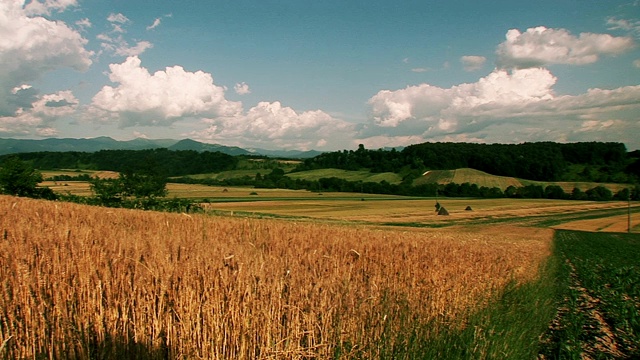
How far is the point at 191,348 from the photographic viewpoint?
320cm

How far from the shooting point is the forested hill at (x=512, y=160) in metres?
126

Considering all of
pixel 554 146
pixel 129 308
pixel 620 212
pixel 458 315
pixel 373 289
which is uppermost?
pixel 554 146

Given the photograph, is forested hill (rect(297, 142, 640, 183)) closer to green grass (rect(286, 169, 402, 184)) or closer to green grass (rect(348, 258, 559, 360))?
green grass (rect(286, 169, 402, 184))

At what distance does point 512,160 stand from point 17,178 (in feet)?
434

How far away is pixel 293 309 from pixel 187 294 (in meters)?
1.04

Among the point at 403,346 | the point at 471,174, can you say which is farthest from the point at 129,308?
the point at 471,174

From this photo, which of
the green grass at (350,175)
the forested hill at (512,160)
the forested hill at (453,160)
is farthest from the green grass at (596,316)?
the forested hill at (512,160)

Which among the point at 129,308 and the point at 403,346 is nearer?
the point at 129,308

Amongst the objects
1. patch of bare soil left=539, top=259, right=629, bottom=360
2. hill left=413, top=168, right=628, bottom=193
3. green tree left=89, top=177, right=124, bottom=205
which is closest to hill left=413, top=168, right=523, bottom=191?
hill left=413, top=168, right=628, bottom=193

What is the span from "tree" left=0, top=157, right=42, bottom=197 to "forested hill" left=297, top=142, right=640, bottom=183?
333 feet

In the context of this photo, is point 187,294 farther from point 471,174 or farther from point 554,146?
point 554,146

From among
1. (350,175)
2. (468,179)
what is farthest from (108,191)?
(468,179)

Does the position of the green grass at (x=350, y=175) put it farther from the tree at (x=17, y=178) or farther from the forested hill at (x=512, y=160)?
the tree at (x=17, y=178)

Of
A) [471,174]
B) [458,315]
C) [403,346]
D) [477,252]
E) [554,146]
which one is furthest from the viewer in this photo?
[554,146]
